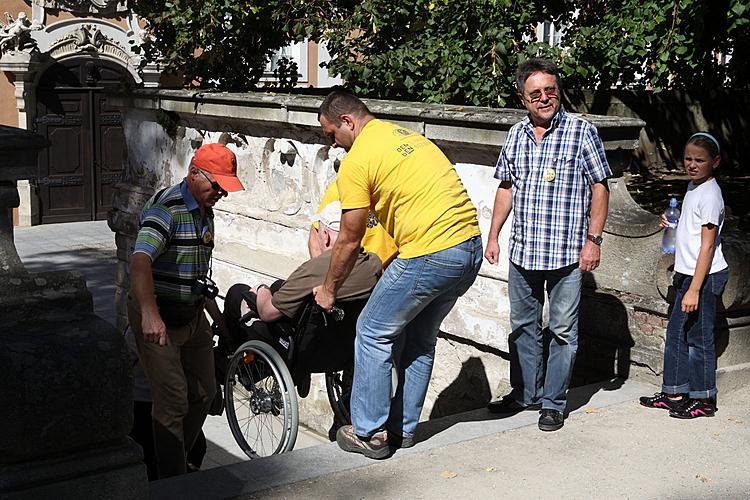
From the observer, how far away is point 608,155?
6.28 m

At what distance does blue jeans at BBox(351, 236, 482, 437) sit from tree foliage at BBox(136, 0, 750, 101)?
3.69 metres

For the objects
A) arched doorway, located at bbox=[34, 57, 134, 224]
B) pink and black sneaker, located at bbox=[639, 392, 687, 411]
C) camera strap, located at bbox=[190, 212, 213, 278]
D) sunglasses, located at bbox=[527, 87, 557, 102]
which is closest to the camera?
sunglasses, located at bbox=[527, 87, 557, 102]

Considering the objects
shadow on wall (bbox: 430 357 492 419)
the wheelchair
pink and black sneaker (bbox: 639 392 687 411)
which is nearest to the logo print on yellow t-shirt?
the wheelchair

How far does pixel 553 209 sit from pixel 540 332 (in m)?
0.69

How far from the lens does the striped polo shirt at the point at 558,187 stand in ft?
17.4

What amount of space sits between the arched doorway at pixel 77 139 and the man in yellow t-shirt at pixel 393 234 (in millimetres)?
14237

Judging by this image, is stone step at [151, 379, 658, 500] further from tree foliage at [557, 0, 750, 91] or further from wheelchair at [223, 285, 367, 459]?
tree foliage at [557, 0, 750, 91]

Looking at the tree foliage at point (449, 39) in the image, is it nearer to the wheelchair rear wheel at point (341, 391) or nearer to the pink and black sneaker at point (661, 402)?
the pink and black sneaker at point (661, 402)

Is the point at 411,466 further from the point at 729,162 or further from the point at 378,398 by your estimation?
the point at 729,162

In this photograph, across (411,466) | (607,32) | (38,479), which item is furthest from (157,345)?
(607,32)

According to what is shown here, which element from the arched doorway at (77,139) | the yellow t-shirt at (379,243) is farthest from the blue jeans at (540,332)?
the arched doorway at (77,139)

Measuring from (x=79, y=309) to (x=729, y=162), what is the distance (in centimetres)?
1298

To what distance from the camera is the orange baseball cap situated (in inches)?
215

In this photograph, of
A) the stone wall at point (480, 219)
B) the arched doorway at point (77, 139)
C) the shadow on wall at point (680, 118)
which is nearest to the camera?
the stone wall at point (480, 219)
